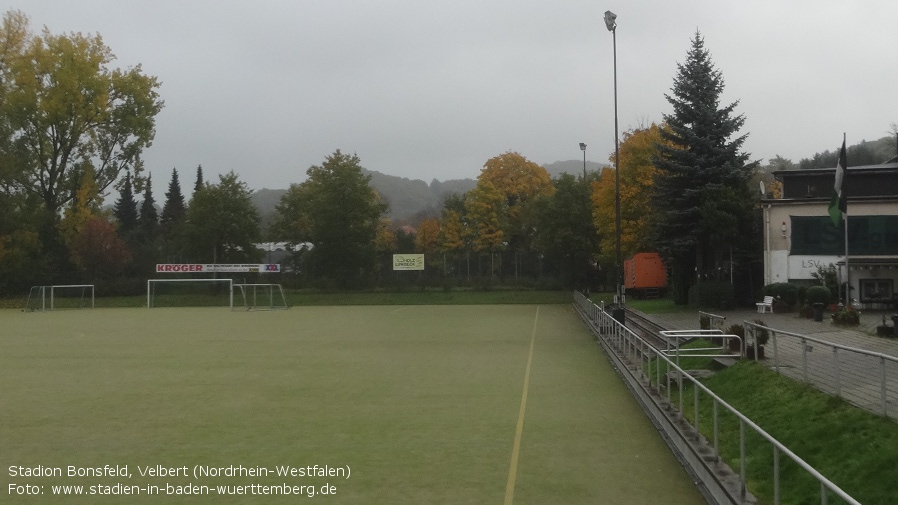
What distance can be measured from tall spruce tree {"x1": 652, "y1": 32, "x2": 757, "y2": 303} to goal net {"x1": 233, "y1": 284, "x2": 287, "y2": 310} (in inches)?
966

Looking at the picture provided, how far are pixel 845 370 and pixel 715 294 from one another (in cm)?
2407

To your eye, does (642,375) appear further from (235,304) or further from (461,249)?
(461,249)

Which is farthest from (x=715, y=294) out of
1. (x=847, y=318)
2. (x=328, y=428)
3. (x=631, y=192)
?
(x=328, y=428)

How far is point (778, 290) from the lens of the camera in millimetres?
29547

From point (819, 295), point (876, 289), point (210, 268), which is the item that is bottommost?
point (819, 295)

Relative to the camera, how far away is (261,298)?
5553cm

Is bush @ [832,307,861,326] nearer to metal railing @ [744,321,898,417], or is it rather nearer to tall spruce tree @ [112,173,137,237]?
metal railing @ [744,321,898,417]

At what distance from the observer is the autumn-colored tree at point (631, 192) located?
43406 mm

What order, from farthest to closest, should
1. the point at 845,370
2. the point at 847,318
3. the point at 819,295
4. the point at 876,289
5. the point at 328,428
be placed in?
the point at 876,289 < the point at 819,295 < the point at 847,318 < the point at 328,428 < the point at 845,370

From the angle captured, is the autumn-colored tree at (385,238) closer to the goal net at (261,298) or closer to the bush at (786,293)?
the goal net at (261,298)

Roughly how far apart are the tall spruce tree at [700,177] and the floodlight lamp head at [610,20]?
14.7 feet

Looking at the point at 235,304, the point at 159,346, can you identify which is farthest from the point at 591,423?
the point at 235,304

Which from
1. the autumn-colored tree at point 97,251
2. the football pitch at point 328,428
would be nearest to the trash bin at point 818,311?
the football pitch at point 328,428

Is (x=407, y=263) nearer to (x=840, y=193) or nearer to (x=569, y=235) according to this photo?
(x=569, y=235)
